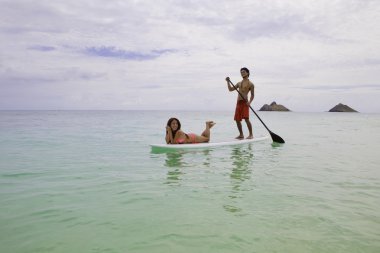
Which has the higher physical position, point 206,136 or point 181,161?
point 206,136

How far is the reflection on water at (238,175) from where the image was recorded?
12.5ft

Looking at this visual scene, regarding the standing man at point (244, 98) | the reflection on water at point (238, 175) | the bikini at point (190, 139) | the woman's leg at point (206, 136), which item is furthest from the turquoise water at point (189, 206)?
the standing man at point (244, 98)

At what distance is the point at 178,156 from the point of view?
820 centimetres

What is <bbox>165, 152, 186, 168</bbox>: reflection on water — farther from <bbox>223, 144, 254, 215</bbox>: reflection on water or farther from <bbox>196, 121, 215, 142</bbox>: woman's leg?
<bbox>196, 121, 215, 142</bbox>: woman's leg

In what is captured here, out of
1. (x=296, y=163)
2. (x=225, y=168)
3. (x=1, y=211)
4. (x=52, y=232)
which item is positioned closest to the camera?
(x=52, y=232)

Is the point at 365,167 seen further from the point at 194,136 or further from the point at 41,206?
the point at 41,206

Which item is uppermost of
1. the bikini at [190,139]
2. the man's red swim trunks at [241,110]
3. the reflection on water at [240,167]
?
the man's red swim trunks at [241,110]

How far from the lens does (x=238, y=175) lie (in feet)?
18.8

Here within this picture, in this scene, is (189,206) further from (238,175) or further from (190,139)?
(190,139)

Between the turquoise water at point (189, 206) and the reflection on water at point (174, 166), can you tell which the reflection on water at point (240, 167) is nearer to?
the turquoise water at point (189, 206)

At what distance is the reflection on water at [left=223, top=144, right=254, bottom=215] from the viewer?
12.5 ft

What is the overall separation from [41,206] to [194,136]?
6.29 meters

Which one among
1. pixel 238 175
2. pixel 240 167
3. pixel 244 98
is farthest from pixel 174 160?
pixel 244 98

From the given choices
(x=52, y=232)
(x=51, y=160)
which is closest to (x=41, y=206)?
(x=52, y=232)
